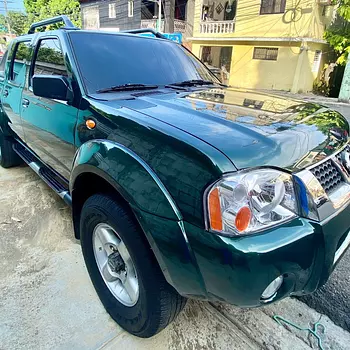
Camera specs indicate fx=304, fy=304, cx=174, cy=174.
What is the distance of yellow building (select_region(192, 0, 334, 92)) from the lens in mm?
15430

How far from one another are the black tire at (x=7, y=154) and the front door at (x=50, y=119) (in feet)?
4.02

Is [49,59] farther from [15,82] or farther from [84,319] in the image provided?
[84,319]

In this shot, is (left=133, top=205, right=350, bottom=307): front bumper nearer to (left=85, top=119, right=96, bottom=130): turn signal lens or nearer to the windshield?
(left=85, top=119, right=96, bottom=130): turn signal lens

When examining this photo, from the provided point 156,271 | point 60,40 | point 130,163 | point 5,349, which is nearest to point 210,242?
point 156,271

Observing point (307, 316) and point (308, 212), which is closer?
point (308, 212)

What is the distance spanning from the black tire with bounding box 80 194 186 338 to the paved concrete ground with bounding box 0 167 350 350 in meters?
0.15

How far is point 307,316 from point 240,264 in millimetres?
1185

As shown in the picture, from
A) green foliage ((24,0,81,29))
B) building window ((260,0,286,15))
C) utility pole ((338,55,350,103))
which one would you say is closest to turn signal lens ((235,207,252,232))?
utility pole ((338,55,350,103))

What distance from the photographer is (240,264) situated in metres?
1.20

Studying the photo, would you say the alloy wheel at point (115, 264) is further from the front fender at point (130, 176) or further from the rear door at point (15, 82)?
the rear door at point (15, 82)

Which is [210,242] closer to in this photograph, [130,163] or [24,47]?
[130,163]

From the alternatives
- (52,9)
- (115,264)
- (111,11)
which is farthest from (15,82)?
(52,9)

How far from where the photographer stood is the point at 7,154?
4.33 meters

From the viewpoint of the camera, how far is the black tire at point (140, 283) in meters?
1.54
